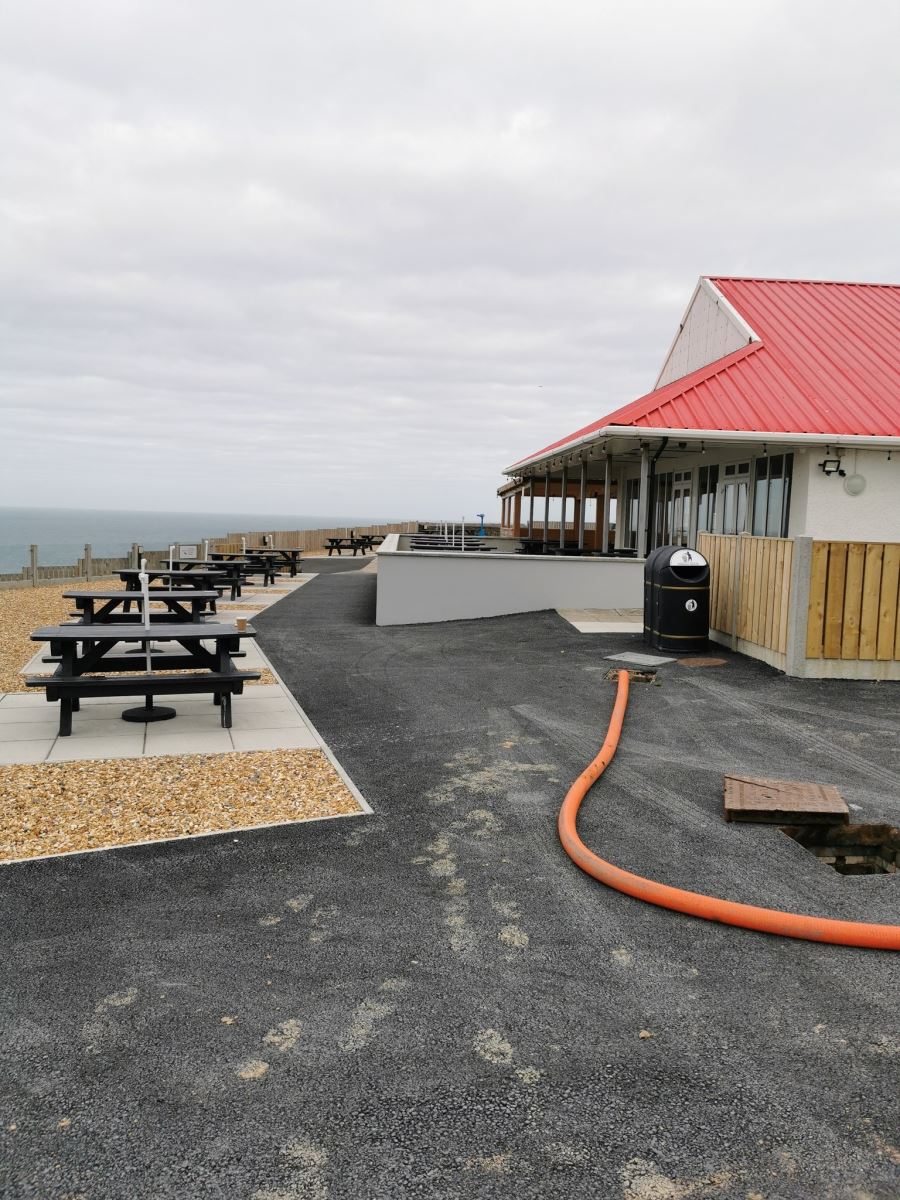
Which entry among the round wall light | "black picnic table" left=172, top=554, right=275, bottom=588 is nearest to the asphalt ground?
the round wall light

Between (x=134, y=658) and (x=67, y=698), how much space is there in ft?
3.30

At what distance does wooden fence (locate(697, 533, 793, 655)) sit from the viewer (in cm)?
1062

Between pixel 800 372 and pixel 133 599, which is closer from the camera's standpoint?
pixel 133 599

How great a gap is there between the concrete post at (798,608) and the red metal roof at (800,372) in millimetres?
5135

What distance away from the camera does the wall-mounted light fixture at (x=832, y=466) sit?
14846mm

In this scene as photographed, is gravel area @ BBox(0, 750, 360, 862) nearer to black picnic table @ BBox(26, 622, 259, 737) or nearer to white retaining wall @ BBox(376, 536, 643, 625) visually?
black picnic table @ BBox(26, 622, 259, 737)

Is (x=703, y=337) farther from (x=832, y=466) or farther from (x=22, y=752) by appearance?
(x=22, y=752)

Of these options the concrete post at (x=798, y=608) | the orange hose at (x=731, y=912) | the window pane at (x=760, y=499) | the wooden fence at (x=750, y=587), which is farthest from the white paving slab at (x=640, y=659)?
the window pane at (x=760, y=499)

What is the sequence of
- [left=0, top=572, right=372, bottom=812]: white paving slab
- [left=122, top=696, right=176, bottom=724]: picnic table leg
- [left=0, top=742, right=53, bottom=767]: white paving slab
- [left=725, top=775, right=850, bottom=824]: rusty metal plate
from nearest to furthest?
[left=725, top=775, right=850, bottom=824]: rusty metal plate, [left=0, top=742, right=53, bottom=767]: white paving slab, [left=0, top=572, right=372, bottom=812]: white paving slab, [left=122, top=696, right=176, bottom=724]: picnic table leg

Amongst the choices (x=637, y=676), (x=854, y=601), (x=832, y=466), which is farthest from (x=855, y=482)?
(x=637, y=676)

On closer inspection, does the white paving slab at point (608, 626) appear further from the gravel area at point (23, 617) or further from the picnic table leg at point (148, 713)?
the gravel area at point (23, 617)

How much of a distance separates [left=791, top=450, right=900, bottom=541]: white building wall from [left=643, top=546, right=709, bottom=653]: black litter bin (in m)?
4.08

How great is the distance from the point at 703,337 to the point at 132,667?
58.7 ft

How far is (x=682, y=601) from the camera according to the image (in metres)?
11.9
